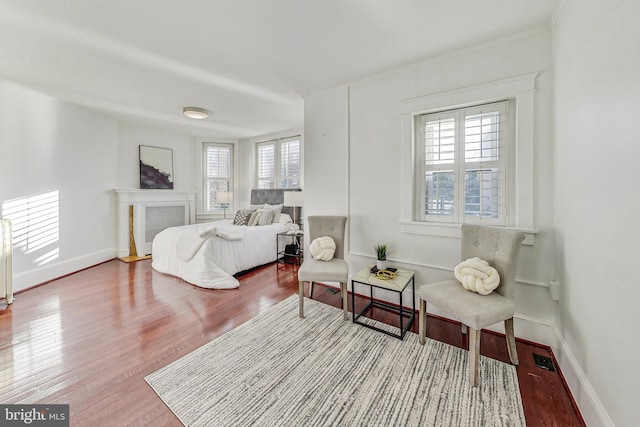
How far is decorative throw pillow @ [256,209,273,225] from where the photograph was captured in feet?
14.8

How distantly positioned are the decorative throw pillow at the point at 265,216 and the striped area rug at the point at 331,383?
249 centimetres

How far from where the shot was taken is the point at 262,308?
2.65 m

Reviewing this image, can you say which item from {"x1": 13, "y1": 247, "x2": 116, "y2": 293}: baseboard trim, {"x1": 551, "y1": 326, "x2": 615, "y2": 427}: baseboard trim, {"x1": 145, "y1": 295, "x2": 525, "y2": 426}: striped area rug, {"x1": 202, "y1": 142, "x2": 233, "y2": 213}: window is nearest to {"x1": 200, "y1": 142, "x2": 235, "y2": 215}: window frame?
{"x1": 202, "y1": 142, "x2": 233, "y2": 213}: window

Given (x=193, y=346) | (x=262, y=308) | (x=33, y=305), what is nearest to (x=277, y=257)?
(x=262, y=308)

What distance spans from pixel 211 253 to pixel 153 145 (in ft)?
11.0

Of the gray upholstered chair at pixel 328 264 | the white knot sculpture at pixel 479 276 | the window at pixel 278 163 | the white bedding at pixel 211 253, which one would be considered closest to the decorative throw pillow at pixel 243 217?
the white bedding at pixel 211 253

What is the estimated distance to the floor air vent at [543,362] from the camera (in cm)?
175

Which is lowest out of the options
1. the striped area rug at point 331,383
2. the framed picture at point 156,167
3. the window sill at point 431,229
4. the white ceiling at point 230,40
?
the striped area rug at point 331,383

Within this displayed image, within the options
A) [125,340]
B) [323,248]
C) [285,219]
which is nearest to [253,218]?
[285,219]

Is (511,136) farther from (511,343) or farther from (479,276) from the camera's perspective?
(511,343)

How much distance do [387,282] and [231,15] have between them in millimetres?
2423

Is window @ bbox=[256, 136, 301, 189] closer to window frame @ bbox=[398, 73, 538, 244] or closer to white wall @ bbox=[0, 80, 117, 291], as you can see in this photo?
white wall @ bbox=[0, 80, 117, 291]

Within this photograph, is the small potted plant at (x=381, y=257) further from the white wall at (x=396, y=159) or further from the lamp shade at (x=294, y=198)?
the lamp shade at (x=294, y=198)

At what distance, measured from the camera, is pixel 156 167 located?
5.18 meters
